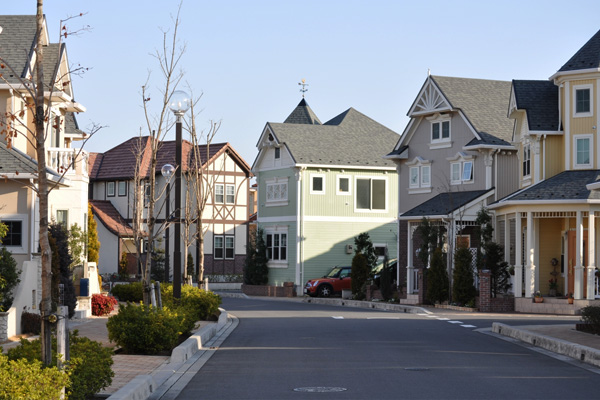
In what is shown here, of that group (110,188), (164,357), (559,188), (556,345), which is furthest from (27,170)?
(110,188)

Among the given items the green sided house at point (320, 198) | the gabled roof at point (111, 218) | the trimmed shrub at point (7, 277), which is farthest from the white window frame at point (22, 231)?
the gabled roof at point (111, 218)

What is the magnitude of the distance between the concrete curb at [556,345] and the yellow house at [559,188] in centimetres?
995

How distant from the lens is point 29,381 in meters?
8.96

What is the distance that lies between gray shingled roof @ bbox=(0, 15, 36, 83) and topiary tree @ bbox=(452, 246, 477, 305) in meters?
17.3

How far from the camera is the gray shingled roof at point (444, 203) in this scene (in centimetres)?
3872

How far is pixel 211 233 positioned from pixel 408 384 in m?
51.2

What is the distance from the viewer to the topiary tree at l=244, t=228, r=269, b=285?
5266 centimetres

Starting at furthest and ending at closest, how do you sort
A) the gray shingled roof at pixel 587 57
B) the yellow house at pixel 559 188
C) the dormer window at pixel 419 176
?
the dormer window at pixel 419 176 < the gray shingled roof at pixel 587 57 < the yellow house at pixel 559 188

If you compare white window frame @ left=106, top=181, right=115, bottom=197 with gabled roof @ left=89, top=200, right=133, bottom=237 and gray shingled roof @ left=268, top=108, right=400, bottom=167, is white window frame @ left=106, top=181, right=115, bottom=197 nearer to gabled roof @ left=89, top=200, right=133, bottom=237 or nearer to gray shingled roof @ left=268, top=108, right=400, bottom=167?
gabled roof @ left=89, top=200, right=133, bottom=237

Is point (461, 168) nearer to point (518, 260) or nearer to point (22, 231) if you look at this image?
point (518, 260)

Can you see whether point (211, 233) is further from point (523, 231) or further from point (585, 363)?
point (585, 363)

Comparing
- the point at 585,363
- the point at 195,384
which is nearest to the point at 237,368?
the point at 195,384

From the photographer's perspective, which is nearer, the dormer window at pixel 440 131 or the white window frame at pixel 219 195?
the dormer window at pixel 440 131

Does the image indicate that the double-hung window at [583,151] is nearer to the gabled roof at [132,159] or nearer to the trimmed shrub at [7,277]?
the trimmed shrub at [7,277]
